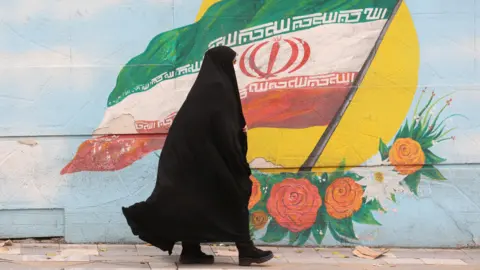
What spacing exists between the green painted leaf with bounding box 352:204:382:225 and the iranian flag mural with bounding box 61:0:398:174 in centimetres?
83

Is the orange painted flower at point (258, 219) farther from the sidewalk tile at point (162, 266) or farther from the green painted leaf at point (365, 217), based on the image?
the sidewalk tile at point (162, 266)

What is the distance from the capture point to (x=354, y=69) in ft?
25.3

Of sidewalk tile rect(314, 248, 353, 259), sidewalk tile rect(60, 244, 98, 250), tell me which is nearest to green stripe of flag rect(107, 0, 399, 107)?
sidewalk tile rect(60, 244, 98, 250)

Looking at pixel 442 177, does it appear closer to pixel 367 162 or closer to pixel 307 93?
pixel 367 162

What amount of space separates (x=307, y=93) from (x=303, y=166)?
2.13 feet

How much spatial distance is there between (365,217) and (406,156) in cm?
66

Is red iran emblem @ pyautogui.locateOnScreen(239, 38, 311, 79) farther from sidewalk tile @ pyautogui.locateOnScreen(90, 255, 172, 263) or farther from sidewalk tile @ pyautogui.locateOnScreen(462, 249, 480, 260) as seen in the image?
sidewalk tile @ pyautogui.locateOnScreen(462, 249, 480, 260)

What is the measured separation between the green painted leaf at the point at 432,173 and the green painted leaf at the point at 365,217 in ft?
1.97

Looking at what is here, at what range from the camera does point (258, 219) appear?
7676 mm

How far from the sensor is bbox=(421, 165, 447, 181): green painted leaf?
7742 millimetres

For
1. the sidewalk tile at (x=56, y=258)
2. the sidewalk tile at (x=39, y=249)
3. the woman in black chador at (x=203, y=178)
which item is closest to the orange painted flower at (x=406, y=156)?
the woman in black chador at (x=203, y=178)

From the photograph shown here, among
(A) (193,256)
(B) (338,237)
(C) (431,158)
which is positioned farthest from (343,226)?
(A) (193,256)

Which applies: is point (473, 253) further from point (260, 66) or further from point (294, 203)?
point (260, 66)

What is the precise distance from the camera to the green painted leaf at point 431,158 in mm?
7746
